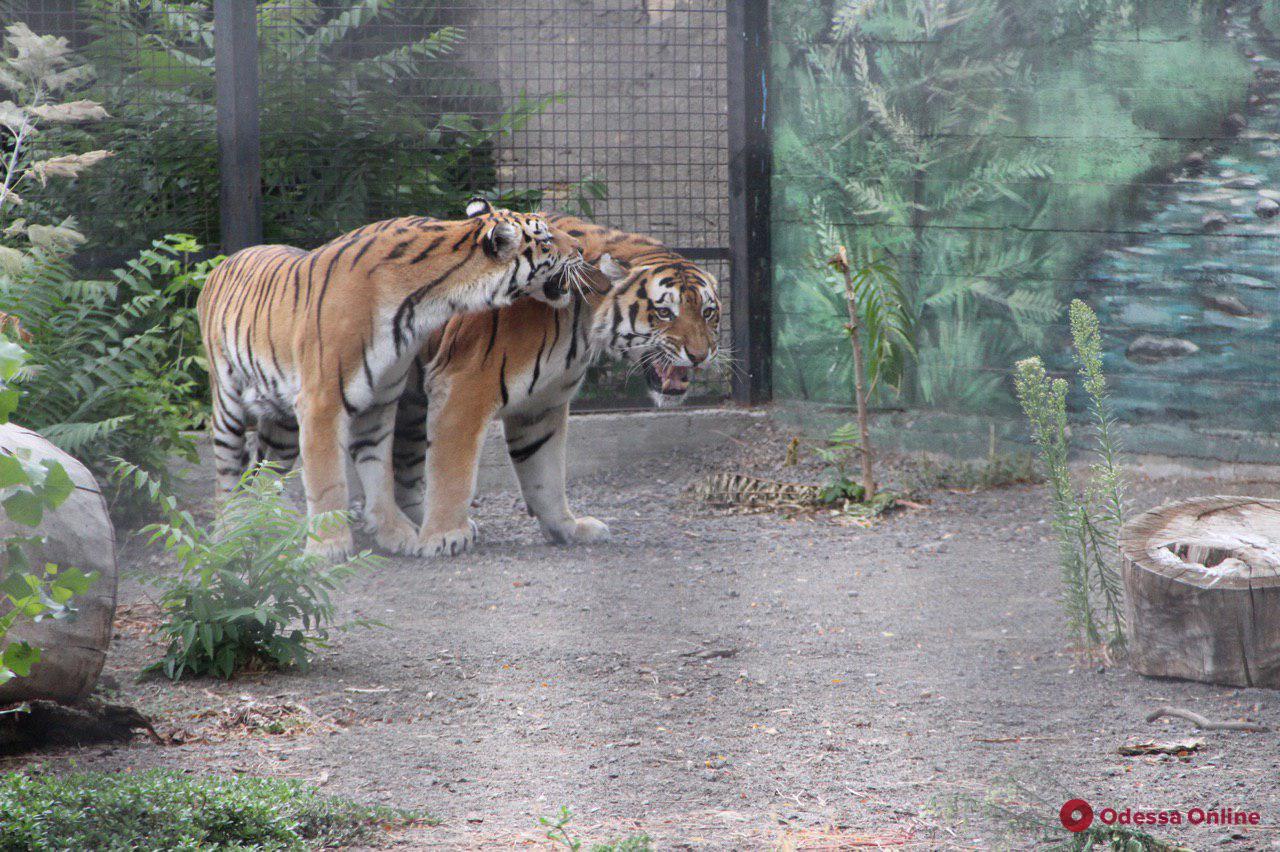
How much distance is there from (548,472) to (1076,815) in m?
2.07

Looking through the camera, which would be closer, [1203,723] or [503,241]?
[1203,723]

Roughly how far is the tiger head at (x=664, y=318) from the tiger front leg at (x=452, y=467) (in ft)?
1.12

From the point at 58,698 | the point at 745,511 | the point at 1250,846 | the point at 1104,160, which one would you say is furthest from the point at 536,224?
the point at 1104,160

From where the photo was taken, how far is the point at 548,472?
282 centimetres

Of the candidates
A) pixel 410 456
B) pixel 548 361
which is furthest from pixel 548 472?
pixel 410 456

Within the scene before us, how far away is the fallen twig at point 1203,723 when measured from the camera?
1533 mm

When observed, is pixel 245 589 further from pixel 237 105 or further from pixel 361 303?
pixel 237 105

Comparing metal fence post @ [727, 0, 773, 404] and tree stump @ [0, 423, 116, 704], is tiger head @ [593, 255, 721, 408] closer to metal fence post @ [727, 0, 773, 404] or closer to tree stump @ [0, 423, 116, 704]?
tree stump @ [0, 423, 116, 704]

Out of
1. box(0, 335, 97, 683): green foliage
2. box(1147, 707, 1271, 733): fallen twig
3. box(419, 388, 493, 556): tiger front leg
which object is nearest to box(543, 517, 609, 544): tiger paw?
box(419, 388, 493, 556): tiger front leg

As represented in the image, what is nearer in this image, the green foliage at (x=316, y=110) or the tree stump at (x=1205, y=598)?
the green foliage at (x=316, y=110)

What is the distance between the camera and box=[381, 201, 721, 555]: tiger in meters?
2.51

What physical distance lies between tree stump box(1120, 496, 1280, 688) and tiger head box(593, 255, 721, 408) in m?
0.94

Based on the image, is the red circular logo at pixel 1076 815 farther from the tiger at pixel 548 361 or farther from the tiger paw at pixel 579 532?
the tiger paw at pixel 579 532

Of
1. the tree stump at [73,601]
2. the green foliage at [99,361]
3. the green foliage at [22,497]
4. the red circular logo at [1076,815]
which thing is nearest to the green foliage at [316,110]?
the green foliage at [22,497]
